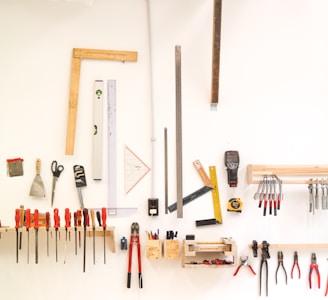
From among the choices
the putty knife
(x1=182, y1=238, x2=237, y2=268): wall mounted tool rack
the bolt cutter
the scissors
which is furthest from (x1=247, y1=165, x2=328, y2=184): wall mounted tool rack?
the putty knife

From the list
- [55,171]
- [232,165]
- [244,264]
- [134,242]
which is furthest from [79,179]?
[244,264]

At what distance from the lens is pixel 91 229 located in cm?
270

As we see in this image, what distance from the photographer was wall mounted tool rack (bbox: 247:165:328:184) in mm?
2969

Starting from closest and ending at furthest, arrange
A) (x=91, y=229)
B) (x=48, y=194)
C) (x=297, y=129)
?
(x=91, y=229), (x=48, y=194), (x=297, y=129)

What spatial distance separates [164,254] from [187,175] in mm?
621

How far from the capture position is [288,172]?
9.89 ft

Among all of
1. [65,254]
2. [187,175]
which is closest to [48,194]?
[65,254]

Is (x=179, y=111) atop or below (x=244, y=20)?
below

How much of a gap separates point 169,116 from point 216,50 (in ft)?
1.99

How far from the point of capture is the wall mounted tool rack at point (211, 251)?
9.04ft

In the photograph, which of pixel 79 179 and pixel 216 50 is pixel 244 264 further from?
pixel 216 50

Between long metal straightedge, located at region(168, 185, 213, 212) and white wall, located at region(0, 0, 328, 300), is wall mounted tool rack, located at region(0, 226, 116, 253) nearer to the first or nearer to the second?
white wall, located at region(0, 0, 328, 300)

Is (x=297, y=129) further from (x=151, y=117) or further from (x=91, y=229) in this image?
(x=91, y=229)

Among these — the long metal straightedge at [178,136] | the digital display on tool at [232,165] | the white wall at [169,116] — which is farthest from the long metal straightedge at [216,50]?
the digital display on tool at [232,165]
